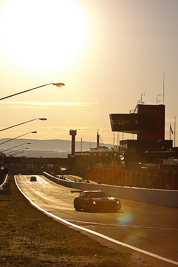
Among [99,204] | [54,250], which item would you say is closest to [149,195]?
[99,204]

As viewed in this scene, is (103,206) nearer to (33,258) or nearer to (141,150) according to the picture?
(33,258)

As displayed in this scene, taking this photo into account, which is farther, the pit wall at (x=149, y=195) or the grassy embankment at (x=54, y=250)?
the pit wall at (x=149, y=195)

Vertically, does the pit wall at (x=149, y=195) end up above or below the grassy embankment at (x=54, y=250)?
below

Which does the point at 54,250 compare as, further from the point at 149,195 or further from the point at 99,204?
the point at 149,195

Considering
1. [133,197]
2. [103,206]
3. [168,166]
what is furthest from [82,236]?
[168,166]

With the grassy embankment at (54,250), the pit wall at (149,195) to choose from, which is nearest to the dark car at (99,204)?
the pit wall at (149,195)

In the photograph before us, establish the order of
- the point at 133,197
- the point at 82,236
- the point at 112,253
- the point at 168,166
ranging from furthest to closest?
the point at 168,166 < the point at 133,197 < the point at 82,236 < the point at 112,253

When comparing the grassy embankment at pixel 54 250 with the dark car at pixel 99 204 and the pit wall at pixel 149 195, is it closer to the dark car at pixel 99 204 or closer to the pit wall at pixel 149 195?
the dark car at pixel 99 204

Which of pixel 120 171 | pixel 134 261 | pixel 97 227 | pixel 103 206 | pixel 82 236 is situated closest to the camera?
pixel 134 261

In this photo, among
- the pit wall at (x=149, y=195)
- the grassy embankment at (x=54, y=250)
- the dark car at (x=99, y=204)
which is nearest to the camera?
the grassy embankment at (x=54, y=250)

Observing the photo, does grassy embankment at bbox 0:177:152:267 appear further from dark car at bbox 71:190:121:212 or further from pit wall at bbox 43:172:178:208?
pit wall at bbox 43:172:178:208

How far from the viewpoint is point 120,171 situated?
11900 cm

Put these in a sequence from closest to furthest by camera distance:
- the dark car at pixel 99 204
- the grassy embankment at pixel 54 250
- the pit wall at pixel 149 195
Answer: the grassy embankment at pixel 54 250 < the dark car at pixel 99 204 < the pit wall at pixel 149 195

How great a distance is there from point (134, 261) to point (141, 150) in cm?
12764
